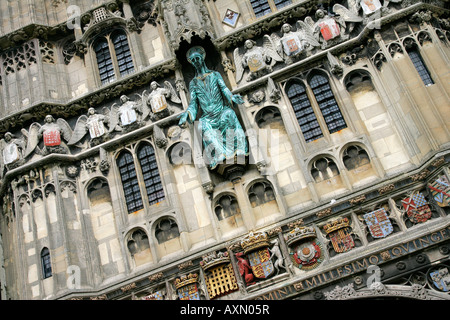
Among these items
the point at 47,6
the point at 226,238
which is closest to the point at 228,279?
the point at 226,238

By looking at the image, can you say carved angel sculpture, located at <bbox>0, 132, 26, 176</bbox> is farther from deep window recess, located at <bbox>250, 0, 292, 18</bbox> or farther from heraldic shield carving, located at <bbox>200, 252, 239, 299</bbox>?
deep window recess, located at <bbox>250, 0, 292, 18</bbox>

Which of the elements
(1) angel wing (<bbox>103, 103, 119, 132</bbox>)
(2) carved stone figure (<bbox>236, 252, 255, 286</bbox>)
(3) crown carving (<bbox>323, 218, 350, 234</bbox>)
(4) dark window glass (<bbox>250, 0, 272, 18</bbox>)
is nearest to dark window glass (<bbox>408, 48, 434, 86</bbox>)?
(3) crown carving (<bbox>323, 218, 350, 234</bbox>)

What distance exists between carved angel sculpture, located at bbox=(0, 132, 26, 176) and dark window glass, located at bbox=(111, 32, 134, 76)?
13.4ft

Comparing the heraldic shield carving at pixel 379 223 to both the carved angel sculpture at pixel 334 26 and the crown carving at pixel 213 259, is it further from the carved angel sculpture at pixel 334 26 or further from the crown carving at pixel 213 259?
the carved angel sculpture at pixel 334 26

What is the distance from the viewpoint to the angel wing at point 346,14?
52.6 ft

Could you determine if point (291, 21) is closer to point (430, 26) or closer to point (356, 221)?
point (430, 26)

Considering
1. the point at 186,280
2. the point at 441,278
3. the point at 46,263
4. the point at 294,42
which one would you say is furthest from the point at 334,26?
the point at 46,263

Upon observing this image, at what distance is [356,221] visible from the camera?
45.4ft

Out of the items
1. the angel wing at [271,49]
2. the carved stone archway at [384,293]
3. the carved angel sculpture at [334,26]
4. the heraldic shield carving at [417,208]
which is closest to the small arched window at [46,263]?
the carved stone archway at [384,293]

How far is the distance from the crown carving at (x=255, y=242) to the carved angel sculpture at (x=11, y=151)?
7.76m

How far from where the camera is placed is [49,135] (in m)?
17.2

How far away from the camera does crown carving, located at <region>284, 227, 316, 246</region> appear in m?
13.9

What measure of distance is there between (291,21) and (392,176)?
6.18m

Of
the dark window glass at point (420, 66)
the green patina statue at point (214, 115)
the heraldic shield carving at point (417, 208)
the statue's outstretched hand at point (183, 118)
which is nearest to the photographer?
the heraldic shield carving at point (417, 208)
